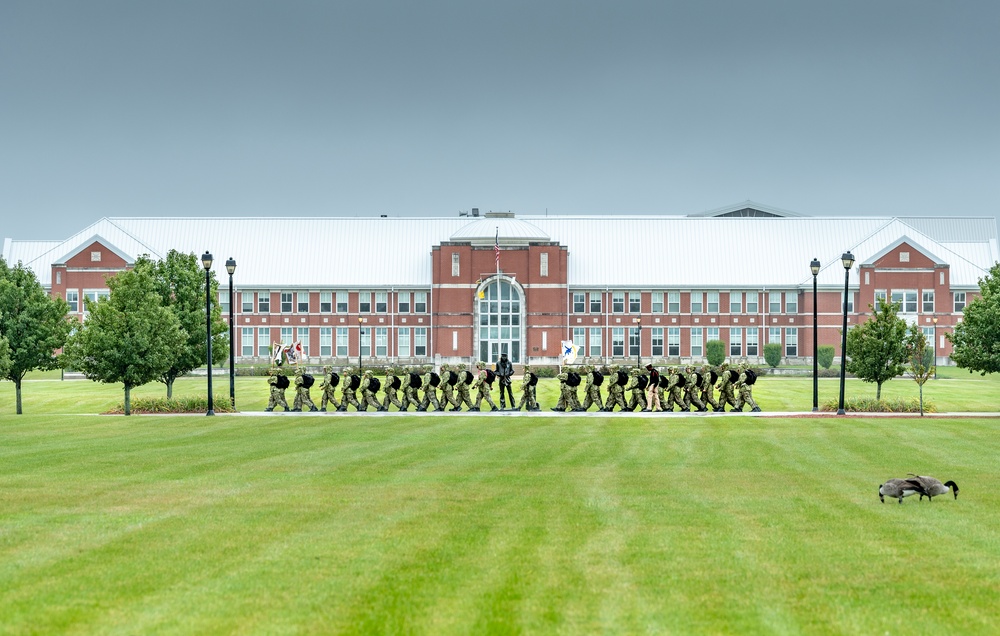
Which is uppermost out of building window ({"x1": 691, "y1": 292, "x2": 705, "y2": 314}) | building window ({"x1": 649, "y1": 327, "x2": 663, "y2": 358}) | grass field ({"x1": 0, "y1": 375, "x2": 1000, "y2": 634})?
building window ({"x1": 691, "y1": 292, "x2": 705, "y2": 314})

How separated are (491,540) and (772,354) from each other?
72.6 m

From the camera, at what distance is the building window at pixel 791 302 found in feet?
300

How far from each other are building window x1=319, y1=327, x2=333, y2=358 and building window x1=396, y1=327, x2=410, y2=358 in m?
5.38

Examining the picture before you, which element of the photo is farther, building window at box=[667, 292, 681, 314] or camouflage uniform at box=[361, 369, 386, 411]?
building window at box=[667, 292, 681, 314]

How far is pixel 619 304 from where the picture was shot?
90.7 m

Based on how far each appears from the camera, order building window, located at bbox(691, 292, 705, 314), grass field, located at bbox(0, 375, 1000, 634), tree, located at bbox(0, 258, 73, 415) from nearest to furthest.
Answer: grass field, located at bbox(0, 375, 1000, 634), tree, located at bbox(0, 258, 73, 415), building window, located at bbox(691, 292, 705, 314)

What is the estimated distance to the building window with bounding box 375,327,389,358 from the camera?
297ft

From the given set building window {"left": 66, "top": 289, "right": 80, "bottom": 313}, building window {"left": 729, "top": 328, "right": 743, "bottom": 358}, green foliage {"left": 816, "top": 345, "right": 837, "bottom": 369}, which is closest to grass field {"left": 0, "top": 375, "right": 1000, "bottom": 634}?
green foliage {"left": 816, "top": 345, "right": 837, "bottom": 369}

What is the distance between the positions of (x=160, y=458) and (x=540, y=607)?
45.4 feet

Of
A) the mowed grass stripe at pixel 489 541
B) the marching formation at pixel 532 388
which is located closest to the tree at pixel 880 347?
the marching formation at pixel 532 388

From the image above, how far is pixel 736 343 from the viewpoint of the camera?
297 feet

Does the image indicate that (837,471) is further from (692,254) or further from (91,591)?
Answer: (692,254)

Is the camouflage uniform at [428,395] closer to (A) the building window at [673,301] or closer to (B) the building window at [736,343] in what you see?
(A) the building window at [673,301]

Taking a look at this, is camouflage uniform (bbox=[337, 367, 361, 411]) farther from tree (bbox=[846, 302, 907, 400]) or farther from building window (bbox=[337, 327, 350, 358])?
building window (bbox=[337, 327, 350, 358])
